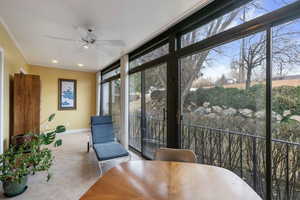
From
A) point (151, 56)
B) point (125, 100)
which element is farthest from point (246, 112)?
point (125, 100)

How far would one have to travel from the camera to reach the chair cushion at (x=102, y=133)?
328 cm

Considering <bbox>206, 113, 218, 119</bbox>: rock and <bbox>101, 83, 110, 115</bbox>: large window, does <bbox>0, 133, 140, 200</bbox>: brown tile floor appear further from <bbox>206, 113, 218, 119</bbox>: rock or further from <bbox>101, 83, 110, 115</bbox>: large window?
<bbox>101, 83, 110, 115</bbox>: large window

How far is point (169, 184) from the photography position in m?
1.03

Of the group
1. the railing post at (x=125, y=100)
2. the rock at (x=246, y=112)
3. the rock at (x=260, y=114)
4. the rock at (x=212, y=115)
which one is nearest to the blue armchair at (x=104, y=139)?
the railing post at (x=125, y=100)

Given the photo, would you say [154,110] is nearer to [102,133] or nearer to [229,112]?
[102,133]

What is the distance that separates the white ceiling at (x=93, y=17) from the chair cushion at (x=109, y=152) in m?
2.20

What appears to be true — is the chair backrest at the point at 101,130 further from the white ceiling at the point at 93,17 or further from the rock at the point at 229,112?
the rock at the point at 229,112

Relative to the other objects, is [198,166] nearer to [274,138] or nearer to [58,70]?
[274,138]

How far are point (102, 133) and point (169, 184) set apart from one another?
266 cm

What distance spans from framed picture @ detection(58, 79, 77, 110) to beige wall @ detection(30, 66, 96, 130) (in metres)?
0.12

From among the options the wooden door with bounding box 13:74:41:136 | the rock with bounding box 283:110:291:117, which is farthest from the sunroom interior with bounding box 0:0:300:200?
the wooden door with bounding box 13:74:41:136

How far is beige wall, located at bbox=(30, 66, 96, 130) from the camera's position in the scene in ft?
17.3

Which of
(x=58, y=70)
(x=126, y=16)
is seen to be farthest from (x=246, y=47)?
(x=58, y=70)

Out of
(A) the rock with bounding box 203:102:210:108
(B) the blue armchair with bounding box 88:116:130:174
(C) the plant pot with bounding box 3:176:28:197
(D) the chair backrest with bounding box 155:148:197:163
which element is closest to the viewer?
(D) the chair backrest with bounding box 155:148:197:163
